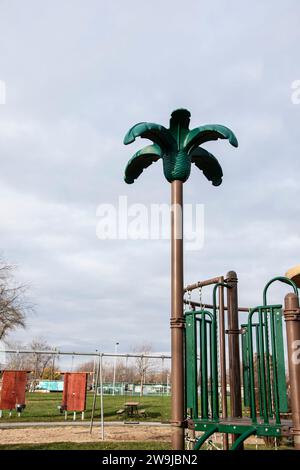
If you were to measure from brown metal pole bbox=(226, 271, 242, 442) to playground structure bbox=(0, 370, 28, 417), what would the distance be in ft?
38.2

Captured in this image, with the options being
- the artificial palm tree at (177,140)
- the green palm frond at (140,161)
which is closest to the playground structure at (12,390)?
the green palm frond at (140,161)

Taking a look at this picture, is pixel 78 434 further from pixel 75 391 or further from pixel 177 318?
pixel 177 318

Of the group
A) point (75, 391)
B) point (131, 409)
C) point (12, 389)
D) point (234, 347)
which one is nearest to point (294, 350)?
point (234, 347)

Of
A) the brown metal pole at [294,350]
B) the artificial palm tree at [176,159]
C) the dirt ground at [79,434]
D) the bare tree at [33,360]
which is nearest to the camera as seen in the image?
the brown metal pole at [294,350]

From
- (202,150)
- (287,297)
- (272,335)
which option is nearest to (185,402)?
(272,335)

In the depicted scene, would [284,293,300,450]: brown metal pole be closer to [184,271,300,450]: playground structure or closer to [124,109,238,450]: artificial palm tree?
[184,271,300,450]: playground structure

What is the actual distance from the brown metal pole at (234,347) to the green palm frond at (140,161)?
66.2 inches

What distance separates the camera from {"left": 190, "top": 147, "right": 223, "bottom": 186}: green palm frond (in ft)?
16.9

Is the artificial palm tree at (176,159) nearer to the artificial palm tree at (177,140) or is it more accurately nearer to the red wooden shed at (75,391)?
the artificial palm tree at (177,140)

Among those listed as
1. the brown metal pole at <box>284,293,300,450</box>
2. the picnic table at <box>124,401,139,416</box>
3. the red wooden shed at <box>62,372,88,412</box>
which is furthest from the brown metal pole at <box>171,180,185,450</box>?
the picnic table at <box>124,401,139,416</box>

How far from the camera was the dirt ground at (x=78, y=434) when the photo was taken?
1067cm

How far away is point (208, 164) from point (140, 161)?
2.66 feet

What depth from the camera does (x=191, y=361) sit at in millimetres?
4535

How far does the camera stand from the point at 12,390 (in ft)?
50.0
